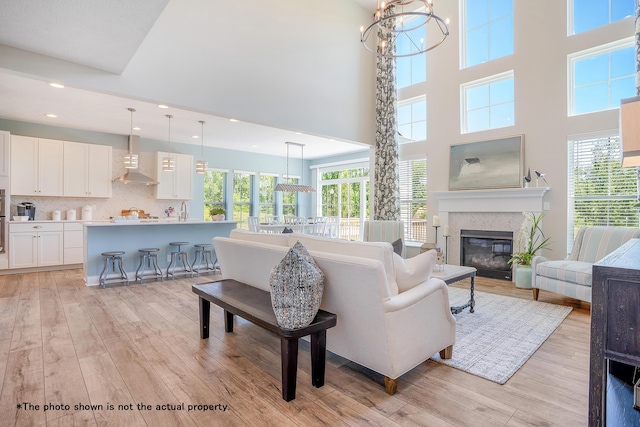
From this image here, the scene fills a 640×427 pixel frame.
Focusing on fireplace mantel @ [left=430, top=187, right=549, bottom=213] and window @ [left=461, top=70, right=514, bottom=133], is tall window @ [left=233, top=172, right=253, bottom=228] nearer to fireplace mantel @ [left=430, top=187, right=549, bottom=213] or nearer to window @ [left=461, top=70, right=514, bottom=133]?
fireplace mantel @ [left=430, top=187, right=549, bottom=213]

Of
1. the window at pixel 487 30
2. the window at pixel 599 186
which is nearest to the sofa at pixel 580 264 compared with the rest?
the window at pixel 599 186

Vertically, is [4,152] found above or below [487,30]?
below

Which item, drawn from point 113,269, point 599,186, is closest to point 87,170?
point 113,269

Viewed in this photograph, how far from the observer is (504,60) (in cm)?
556

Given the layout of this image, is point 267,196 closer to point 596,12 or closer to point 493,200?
point 493,200

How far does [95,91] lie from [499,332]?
5.12 m

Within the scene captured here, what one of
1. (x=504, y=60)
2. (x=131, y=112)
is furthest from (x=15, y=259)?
(x=504, y=60)

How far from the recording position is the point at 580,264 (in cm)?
393

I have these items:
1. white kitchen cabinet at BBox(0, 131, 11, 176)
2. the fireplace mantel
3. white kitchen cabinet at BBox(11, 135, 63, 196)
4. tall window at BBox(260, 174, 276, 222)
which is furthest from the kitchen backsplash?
the fireplace mantel

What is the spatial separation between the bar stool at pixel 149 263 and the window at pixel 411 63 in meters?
5.96

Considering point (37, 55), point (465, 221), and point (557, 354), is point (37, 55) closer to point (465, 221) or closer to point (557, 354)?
point (557, 354)

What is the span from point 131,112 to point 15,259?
3460 millimetres

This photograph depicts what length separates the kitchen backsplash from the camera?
267 inches

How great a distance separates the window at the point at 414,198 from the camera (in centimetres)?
680
